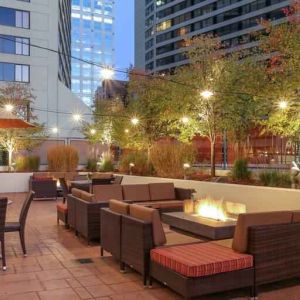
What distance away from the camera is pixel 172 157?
13453 millimetres

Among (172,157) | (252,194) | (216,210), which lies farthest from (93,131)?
(216,210)

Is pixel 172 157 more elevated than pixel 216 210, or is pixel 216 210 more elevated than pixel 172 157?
pixel 172 157

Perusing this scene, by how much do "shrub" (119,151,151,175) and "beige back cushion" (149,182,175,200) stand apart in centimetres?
520

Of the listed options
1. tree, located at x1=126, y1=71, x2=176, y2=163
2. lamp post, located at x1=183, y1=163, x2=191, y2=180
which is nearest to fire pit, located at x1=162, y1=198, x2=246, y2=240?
lamp post, located at x1=183, y1=163, x2=191, y2=180

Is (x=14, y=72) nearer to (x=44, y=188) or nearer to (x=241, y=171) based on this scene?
(x=44, y=188)

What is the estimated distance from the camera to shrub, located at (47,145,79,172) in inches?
701

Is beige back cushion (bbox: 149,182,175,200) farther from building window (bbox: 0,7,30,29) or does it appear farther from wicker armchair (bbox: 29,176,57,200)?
building window (bbox: 0,7,30,29)

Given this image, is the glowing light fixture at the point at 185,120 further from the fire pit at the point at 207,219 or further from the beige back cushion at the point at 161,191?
the fire pit at the point at 207,219

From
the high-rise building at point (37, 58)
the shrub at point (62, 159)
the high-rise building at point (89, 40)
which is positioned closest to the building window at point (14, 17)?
the high-rise building at point (37, 58)

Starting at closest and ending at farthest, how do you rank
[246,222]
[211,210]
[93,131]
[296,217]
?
1. [246,222]
2. [296,217]
3. [211,210]
4. [93,131]

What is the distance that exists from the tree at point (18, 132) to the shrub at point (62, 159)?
4.81ft

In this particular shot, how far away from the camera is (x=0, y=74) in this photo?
36.6 m

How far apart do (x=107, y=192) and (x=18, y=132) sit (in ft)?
42.1

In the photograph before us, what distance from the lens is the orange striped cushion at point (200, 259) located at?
13.4 ft
